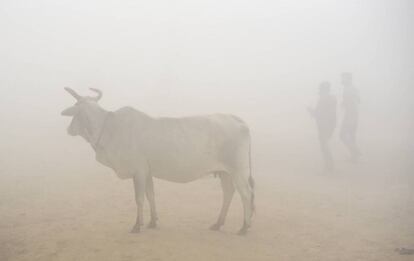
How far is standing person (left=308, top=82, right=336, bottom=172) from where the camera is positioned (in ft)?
44.3

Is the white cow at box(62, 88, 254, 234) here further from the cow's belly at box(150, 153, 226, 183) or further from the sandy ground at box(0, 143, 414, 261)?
the sandy ground at box(0, 143, 414, 261)

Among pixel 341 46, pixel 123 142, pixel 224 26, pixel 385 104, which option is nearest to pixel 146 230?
pixel 123 142

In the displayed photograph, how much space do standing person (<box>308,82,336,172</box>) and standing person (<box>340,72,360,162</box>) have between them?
58 cm

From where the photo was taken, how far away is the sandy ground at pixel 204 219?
277 inches

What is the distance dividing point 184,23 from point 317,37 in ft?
32.1

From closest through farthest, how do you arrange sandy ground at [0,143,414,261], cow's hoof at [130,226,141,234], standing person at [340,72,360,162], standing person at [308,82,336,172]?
sandy ground at [0,143,414,261]
cow's hoof at [130,226,141,234]
standing person at [308,82,336,172]
standing person at [340,72,360,162]

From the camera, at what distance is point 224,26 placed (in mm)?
35875

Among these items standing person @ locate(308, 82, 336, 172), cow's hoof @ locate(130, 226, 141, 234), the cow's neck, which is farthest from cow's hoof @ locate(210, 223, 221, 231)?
standing person @ locate(308, 82, 336, 172)

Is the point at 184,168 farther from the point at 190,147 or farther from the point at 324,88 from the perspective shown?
the point at 324,88

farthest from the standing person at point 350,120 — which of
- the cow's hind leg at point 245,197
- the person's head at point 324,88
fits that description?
the cow's hind leg at point 245,197

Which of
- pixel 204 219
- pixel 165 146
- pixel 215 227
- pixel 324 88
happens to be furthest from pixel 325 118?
pixel 165 146

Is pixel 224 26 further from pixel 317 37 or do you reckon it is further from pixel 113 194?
pixel 113 194

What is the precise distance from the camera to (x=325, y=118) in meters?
13.9

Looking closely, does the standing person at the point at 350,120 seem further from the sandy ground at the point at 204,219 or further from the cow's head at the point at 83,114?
the cow's head at the point at 83,114
